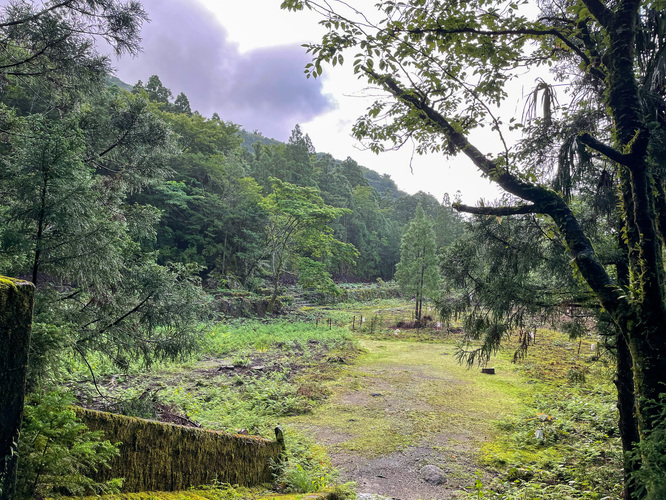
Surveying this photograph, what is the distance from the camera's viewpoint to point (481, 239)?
5.86 meters

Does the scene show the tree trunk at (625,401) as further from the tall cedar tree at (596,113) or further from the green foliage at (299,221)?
the green foliage at (299,221)

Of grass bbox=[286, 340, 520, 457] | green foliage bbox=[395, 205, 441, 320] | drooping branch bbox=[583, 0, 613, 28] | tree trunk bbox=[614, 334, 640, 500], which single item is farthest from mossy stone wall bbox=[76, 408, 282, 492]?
green foliage bbox=[395, 205, 441, 320]

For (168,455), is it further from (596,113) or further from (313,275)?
(313,275)

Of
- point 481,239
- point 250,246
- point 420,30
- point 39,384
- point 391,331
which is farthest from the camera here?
point 250,246

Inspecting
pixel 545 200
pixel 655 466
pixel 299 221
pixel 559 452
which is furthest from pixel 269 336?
pixel 655 466

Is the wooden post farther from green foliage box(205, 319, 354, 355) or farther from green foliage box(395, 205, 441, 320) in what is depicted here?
green foliage box(395, 205, 441, 320)

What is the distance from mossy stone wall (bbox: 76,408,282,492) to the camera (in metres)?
2.00

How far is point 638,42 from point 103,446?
16.0 feet

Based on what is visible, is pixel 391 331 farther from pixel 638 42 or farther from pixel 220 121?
pixel 220 121

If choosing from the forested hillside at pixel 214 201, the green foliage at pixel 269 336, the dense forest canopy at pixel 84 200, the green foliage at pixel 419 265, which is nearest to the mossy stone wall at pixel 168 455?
the dense forest canopy at pixel 84 200

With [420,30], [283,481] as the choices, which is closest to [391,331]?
[283,481]

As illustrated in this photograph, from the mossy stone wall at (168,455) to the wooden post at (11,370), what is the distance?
0.81 metres

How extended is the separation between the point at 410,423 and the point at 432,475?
6.87 ft

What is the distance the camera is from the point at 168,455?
2307 millimetres
